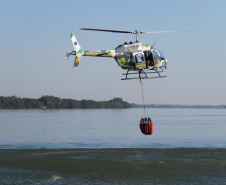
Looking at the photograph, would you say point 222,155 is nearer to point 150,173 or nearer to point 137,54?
point 150,173

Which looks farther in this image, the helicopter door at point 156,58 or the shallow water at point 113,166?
the helicopter door at point 156,58

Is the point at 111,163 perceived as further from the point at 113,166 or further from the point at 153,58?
the point at 153,58

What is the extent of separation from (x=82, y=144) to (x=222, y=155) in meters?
15.4

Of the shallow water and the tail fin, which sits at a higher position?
the tail fin

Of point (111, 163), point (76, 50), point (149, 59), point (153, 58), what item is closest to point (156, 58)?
point (153, 58)

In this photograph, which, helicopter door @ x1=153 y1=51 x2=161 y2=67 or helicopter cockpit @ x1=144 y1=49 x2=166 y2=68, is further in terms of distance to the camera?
helicopter door @ x1=153 y1=51 x2=161 y2=67

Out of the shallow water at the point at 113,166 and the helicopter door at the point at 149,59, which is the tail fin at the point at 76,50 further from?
the shallow water at the point at 113,166

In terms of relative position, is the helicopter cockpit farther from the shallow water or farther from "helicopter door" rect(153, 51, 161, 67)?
the shallow water

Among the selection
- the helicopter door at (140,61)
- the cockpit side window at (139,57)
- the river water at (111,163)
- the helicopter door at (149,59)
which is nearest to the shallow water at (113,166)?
the river water at (111,163)

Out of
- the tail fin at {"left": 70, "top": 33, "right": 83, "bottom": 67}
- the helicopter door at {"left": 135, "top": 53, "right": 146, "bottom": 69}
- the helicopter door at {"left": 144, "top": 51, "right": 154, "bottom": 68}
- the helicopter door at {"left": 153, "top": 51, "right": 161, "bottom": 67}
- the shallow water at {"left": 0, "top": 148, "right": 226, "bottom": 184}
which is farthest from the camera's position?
the helicopter door at {"left": 153, "top": 51, "right": 161, "bottom": 67}

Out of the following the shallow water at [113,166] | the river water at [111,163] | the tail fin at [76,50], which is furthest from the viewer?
the tail fin at [76,50]

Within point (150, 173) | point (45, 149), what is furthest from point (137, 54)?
point (45, 149)

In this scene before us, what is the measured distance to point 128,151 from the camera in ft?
125

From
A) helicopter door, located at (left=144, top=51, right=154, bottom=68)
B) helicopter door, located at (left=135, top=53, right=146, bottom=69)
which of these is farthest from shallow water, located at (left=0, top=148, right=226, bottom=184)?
helicopter door, located at (left=144, top=51, right=154, bottom=68)
